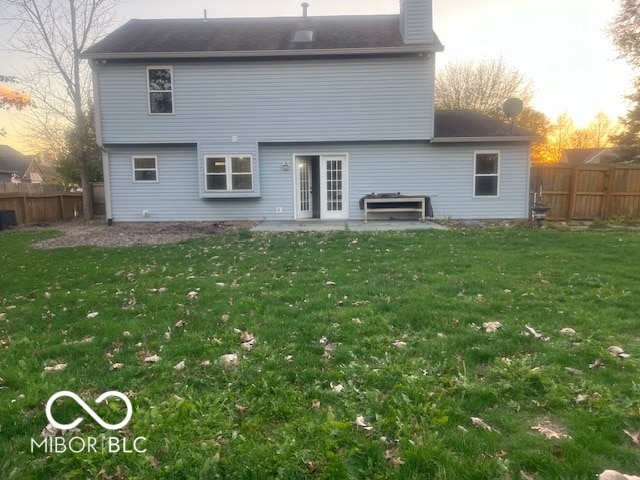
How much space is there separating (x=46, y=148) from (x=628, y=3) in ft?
103

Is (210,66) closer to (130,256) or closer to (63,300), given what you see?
(130,256)

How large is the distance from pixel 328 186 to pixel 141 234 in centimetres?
668

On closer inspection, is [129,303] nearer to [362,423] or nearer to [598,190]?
[362,423]

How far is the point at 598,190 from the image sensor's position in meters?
15.2

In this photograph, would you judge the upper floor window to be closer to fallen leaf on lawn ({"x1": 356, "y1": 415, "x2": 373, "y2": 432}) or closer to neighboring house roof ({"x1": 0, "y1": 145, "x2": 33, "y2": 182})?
fallen leaf on lawn ({"x1": 356, "y1": 415, "x2": 373, "y2": 432})

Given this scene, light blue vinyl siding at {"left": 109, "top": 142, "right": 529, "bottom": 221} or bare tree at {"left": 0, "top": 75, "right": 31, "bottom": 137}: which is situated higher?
bare tree at {"left": 0, "top": 75, "right": 31, "bottom": 137}

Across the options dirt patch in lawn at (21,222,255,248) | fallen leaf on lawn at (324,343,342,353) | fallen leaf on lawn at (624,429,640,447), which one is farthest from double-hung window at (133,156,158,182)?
fallen leaf on lawn at (624,429,640,447)

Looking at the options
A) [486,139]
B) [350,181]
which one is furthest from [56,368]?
[486,139]

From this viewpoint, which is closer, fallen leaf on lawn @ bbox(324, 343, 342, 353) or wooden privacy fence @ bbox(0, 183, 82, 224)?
fallen leaf on lawn @ bbox(324, 343, 342, 353)

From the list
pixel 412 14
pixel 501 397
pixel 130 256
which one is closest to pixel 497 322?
pixel 501 397

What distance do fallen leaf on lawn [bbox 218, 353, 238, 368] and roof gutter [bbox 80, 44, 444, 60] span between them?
13.3m

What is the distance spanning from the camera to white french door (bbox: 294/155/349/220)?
15711 mm

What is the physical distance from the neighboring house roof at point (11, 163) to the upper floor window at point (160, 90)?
123 feet

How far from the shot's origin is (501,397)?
9.53 feet
